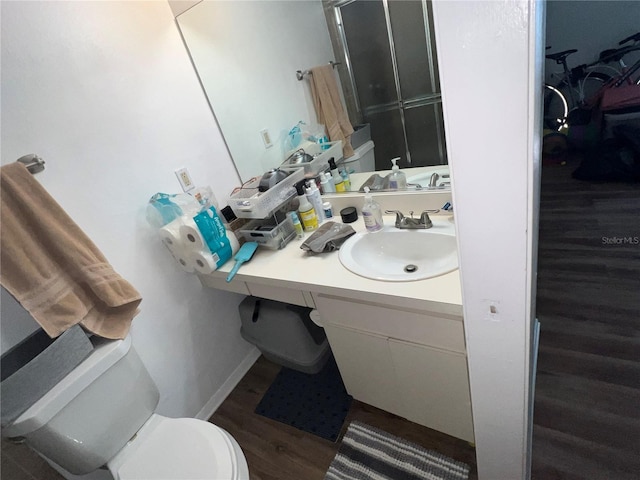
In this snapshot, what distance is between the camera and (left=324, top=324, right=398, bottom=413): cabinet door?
1.15m

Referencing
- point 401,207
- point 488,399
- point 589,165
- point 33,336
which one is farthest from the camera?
point 589,165

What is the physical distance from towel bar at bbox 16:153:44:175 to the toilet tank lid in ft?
2.00

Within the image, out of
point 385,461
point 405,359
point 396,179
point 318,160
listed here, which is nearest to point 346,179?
point 318,160

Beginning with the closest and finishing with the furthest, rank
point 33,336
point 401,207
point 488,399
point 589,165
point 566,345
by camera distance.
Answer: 1. point 488,399
2. point 33,336
3. point 401,207
4. point 566,345
5. point 589,165

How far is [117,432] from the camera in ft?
3.55

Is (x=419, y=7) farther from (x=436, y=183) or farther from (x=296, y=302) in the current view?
(x=296, y=302)

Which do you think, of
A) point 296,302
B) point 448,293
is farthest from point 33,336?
point 448,293

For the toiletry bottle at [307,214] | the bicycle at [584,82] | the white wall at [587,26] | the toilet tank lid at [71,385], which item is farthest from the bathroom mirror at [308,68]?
the white wall at [587,26]

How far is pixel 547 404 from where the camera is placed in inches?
52.4

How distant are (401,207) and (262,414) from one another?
1263mm

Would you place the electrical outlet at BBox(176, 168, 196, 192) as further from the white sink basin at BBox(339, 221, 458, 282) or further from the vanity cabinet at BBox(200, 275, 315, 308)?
the white sink basin at BBox(339, 221, 458, 282)

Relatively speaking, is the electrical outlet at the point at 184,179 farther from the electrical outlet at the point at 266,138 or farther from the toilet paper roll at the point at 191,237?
the electrical outlet at the point at 266,138

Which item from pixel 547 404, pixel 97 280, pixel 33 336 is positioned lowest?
pixel 547 404

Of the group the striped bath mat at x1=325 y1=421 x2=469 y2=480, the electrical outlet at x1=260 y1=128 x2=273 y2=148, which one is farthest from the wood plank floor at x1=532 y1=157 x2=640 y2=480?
the electrical outlet at x1=260 y1=128 x2=273 y2=148
